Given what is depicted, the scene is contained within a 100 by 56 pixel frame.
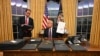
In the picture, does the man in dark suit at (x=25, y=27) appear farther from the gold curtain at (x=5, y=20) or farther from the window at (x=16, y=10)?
the window at (x=16, y=10)

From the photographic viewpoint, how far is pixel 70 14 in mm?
8133

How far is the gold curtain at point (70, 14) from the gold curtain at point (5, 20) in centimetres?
232

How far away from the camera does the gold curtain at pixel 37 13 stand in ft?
26.6

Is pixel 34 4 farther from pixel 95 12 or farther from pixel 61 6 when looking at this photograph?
pixel 95 12

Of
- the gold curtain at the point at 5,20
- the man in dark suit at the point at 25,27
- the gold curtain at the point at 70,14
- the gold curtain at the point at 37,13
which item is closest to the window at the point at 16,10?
the gold curtain at the point at 37,13

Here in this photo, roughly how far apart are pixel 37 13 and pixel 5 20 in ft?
4.67

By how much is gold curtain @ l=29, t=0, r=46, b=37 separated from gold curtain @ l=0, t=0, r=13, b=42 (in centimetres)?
105

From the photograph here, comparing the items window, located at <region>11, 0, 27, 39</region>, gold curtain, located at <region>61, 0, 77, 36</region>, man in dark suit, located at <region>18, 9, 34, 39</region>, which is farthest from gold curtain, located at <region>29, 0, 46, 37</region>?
man in dark suit, located at <region>18, 9, 34, 39</region>

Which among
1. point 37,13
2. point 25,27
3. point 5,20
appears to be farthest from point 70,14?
point 25,27

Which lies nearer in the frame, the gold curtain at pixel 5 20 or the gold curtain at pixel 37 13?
the gold curtain at pixel 5 20

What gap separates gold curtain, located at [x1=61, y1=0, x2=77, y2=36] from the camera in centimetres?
811

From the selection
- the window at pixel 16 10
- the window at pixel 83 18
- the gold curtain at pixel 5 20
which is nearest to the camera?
the gold curtain at pixel 5 20

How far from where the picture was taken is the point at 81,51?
246cm

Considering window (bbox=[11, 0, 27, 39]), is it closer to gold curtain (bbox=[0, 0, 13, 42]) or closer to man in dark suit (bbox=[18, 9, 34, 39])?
gold curtain (bbox=[0, 0, 13, 42])
